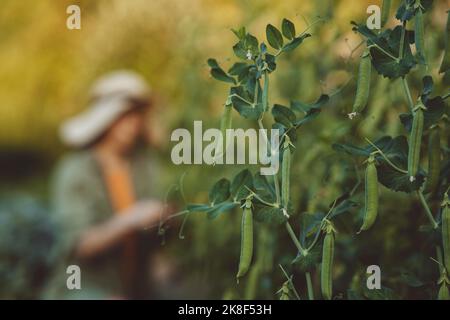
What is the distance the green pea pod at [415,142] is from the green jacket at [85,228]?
4.56 ft

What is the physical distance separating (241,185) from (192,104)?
1.41 metres

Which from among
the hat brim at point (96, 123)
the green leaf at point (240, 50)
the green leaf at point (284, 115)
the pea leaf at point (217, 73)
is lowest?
the green leaf at point (284, 115)

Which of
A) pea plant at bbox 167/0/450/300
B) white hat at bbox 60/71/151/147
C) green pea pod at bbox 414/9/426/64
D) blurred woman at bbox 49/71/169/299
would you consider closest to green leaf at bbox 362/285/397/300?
pea plant at bbox 167/0/450/300

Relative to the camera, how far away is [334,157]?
46.7 inches

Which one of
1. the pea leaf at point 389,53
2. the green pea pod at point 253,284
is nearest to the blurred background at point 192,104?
the green pea pod at point 253,284

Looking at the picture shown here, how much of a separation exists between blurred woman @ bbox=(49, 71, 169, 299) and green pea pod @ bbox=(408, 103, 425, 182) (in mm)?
1301

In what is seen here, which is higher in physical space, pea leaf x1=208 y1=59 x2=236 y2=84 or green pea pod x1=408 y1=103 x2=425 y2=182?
pea leaf x1=208 y1=59 x2=236 y2=84

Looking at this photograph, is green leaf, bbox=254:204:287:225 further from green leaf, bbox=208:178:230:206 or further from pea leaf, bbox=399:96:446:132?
pea leaf, bbox=399:96:446:132

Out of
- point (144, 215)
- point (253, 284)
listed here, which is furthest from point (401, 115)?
point (144, 215)

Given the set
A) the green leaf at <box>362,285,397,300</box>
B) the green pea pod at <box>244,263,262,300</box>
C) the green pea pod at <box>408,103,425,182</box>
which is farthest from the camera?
the green pea pod at <box>244,263,262,300</box>

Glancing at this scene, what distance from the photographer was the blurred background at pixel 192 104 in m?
1.29

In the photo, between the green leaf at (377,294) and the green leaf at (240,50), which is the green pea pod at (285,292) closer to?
the green leaf at (377,294)

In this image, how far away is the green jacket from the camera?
2057mm
